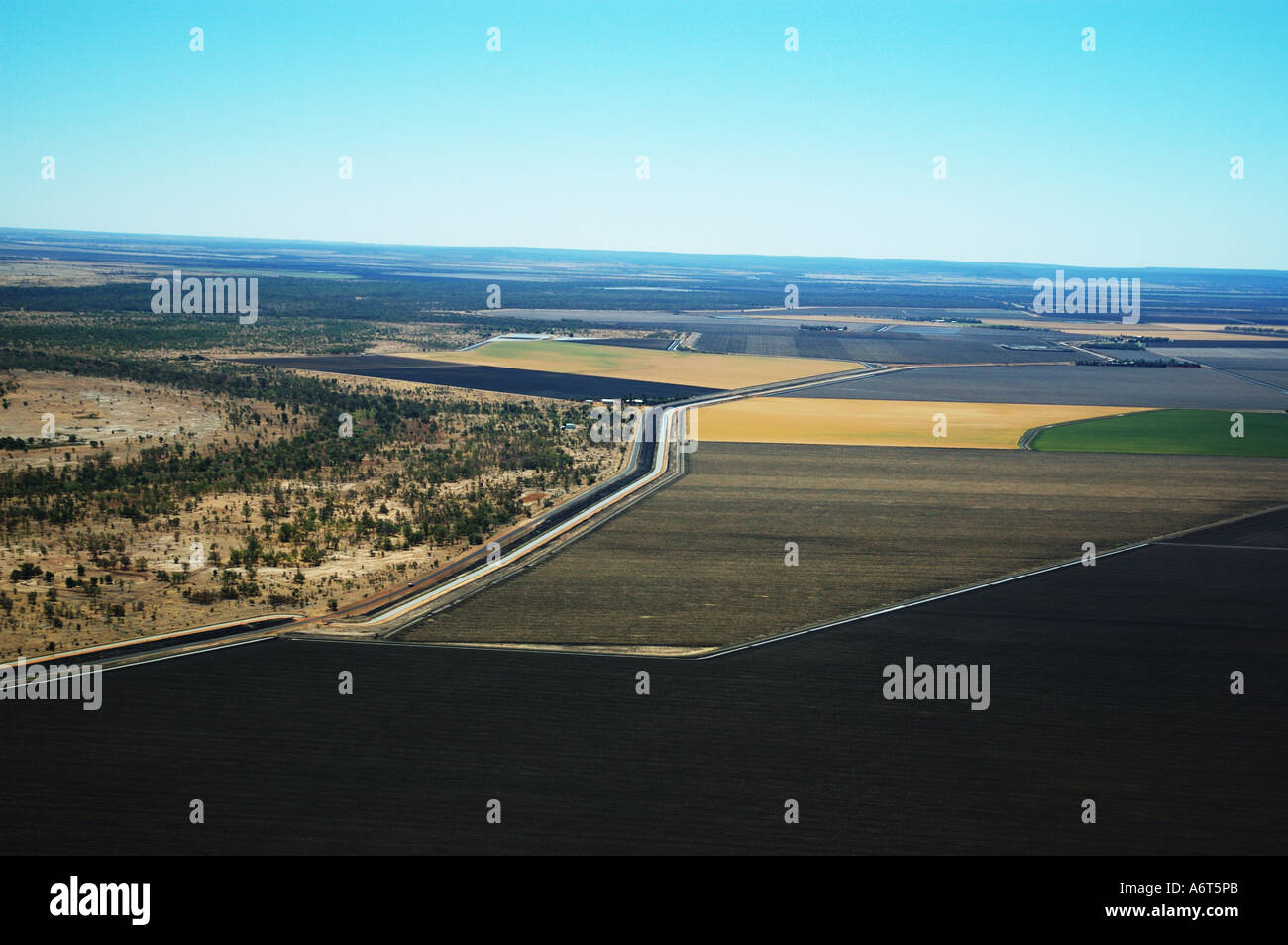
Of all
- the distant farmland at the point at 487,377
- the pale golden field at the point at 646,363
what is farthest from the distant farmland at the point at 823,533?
the pale golden field at the point at 646,363

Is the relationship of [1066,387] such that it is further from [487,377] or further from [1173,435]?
[487,377]

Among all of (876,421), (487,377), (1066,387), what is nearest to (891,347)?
(1066,387)

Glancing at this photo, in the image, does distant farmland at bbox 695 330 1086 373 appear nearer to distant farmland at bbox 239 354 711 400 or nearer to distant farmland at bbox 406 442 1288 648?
distant farmland at bbox 239 354 711 400

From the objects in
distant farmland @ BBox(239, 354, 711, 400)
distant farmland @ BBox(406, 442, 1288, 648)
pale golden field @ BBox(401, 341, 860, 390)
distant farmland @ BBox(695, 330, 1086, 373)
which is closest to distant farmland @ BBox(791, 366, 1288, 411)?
distant farmland @ BBox(695, 330, 1086, 373)
